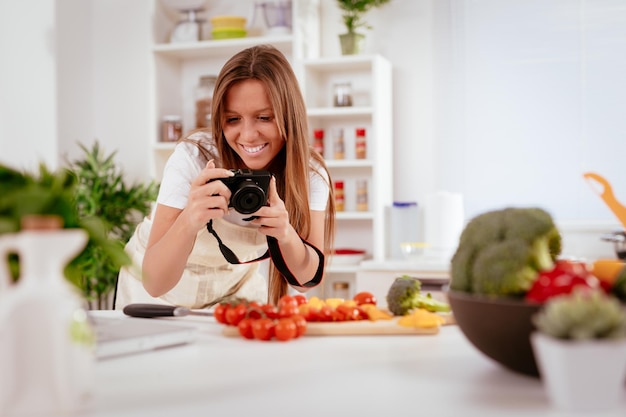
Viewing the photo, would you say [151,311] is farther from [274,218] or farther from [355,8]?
[355,8]

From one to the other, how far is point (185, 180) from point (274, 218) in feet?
0.96

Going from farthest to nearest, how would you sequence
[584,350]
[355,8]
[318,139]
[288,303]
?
[318,139]
[355,8]
[288,303]
[584,350]

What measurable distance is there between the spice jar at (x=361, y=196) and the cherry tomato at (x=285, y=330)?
97.6 inches

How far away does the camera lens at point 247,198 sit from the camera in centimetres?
164

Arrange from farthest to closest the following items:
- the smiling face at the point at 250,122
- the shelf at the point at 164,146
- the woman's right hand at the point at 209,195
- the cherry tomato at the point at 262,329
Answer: the shelf at the point at 164,146
the smiling face at the point at 250,122
the woman's right hand at the point at 209,195
the cherry tomato at the point at 262,329

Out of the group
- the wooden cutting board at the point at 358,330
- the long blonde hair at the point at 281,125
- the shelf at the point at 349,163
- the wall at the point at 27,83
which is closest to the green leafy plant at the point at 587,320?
the wooden cutting board at the point at 358,330

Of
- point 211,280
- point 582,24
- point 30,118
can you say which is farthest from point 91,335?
point 582,24

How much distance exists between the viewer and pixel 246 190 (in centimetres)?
165

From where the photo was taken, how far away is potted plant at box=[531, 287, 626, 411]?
69 centimetres

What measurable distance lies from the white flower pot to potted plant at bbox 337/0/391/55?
298 cm

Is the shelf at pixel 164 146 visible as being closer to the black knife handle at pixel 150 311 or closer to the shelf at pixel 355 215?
the shelf at pixel 355 215

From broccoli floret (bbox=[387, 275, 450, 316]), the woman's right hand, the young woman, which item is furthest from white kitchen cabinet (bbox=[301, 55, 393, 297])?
broccoli floret (bbox=[387, 275, 450, 316])

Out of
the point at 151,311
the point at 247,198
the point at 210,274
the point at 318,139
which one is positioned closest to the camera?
the point at 151,311

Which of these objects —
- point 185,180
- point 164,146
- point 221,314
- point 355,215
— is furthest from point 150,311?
point 164,146
